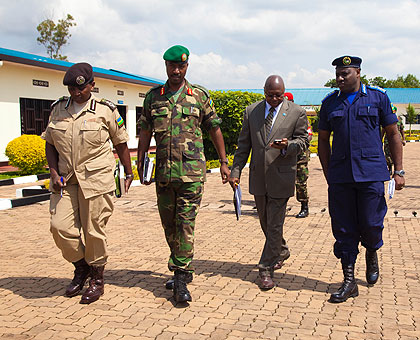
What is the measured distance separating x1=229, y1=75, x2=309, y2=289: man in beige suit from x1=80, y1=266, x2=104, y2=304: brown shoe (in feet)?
4.70

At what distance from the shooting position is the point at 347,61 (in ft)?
14.2

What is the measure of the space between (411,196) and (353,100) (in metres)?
7.20

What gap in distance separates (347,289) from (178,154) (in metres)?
1.82

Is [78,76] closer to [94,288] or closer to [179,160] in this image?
[179,160]

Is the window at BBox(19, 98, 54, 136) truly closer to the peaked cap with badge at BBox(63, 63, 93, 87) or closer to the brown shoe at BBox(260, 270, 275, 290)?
the peaked cap with badge at BBox(63, 63, 93, 87)

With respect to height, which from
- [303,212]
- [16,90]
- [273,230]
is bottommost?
[303,212]

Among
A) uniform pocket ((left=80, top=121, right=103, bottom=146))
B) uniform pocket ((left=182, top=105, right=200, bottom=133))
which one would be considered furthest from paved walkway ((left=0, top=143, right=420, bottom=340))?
uniform pocket ((left=182, top=105, right=200, bottom=133))

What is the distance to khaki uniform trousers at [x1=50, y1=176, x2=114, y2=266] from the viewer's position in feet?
13.7

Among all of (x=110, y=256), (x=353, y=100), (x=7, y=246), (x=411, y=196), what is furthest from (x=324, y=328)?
(x=411, y=196)

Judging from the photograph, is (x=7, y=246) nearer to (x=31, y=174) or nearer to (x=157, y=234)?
(x=157, y=234)

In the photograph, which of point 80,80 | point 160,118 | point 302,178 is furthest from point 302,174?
point 80,80

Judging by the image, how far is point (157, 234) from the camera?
278 inches

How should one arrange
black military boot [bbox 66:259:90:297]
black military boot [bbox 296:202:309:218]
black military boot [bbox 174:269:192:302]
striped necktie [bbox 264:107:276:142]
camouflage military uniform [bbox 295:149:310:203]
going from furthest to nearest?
black military boot [bbox 296:202:309:218] → camouflage military uniform [bbox 295:149:310:203] → striped necktie [bbox 264:107:276:142] → black military boot [bbox 66:259:90:297] → black military boot [bbox 174:269:192:302]

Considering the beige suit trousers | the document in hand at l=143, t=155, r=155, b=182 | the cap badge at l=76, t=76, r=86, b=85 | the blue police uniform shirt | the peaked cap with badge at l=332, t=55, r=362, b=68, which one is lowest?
the beige suit trousers
